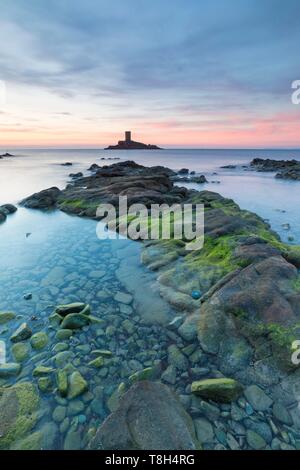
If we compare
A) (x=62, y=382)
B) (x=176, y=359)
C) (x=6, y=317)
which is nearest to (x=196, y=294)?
(x=176, y=359)

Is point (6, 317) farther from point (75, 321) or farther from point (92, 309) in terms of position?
point (92, 309)

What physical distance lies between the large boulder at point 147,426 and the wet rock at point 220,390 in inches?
20.0

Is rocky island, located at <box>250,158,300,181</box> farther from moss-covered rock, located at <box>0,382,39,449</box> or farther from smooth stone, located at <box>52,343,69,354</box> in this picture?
moss-covered rock, located at <box>0,382,39,449</box>

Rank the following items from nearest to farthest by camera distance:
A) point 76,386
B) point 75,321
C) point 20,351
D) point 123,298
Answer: point 76,386, point 20,351, point 75,321, point 123,298

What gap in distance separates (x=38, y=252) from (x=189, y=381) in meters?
10.1

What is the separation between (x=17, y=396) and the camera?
5223 mm

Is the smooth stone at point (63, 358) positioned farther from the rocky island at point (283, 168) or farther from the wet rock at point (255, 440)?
the rocky island at point (283, 168)

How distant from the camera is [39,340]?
22.1 ft

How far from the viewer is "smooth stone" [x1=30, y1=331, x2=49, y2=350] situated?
6.59 metres

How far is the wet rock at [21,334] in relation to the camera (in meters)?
6.80

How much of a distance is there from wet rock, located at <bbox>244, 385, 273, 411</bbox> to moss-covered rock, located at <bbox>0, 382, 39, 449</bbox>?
3825 millimetres

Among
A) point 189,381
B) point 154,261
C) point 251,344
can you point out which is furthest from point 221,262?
point 189,381

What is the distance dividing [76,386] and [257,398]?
340 centimetres

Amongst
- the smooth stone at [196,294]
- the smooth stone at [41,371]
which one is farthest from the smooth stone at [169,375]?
the smooth stone at [196,294]
